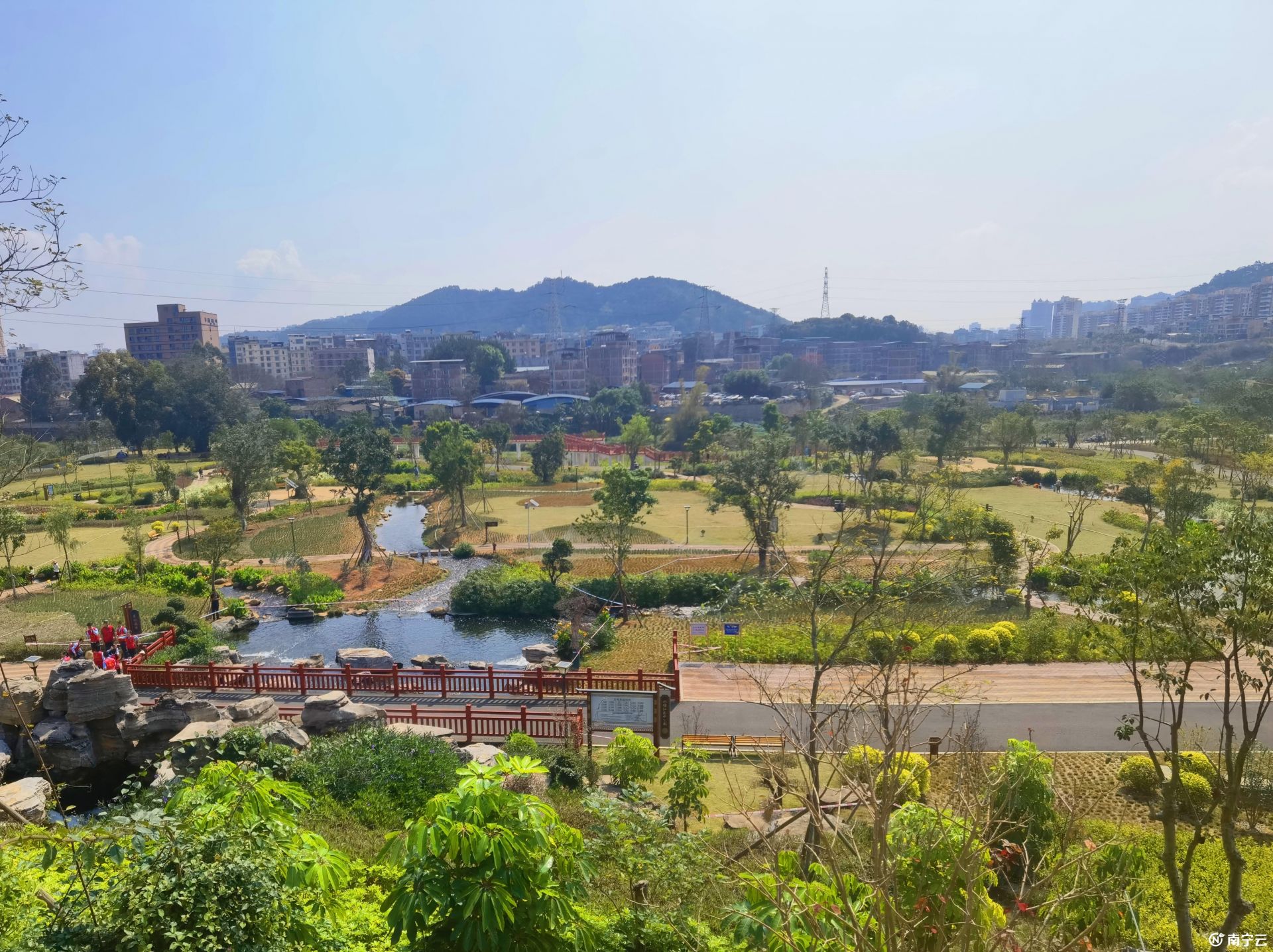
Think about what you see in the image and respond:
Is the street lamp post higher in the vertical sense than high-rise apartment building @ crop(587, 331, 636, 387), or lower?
lower

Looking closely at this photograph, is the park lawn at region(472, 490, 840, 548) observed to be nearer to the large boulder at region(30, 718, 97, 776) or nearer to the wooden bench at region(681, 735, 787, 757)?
the wooden bench at region(681, 735, 787, 757)

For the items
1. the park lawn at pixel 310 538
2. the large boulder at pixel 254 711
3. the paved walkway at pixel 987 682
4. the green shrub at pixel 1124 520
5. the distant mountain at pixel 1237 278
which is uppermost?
the distant mountain at pixel 1237 278

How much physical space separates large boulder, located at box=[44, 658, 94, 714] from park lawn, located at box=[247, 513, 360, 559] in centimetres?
1374

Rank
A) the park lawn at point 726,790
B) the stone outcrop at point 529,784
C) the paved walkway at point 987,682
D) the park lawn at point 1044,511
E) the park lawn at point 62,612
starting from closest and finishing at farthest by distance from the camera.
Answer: the stone outcrop at point 529,784 < the park lawn at point 726,790 < the paved walkway at point 987,682 < the park lawn at point 62,612 < the park lawn at point 1044,511

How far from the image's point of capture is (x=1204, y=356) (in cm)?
8888


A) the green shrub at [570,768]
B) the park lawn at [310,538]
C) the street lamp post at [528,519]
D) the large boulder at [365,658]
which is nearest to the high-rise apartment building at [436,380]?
the street lamp post at [528,519]

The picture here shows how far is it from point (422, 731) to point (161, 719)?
402 centimetres

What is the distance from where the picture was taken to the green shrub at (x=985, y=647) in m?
15.3

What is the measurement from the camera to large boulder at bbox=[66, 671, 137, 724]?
451 inches

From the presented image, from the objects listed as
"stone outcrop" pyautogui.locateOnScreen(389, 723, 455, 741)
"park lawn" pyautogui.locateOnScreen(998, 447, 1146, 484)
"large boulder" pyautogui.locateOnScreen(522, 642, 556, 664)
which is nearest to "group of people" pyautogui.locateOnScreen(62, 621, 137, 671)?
"stone outcrop" pyautogui.locateOnScreen(389, 723, 455, 741)

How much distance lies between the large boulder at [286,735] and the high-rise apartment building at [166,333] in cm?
10244

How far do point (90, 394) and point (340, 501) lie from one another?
82.2 ft

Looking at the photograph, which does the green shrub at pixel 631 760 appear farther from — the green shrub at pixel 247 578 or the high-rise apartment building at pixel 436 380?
the high-rise apartment building at pixel 436 380

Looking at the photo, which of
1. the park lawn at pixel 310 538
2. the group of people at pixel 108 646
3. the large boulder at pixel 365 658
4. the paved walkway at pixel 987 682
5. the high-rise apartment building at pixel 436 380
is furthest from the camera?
the high-rise apartment building at pixel 436 380
